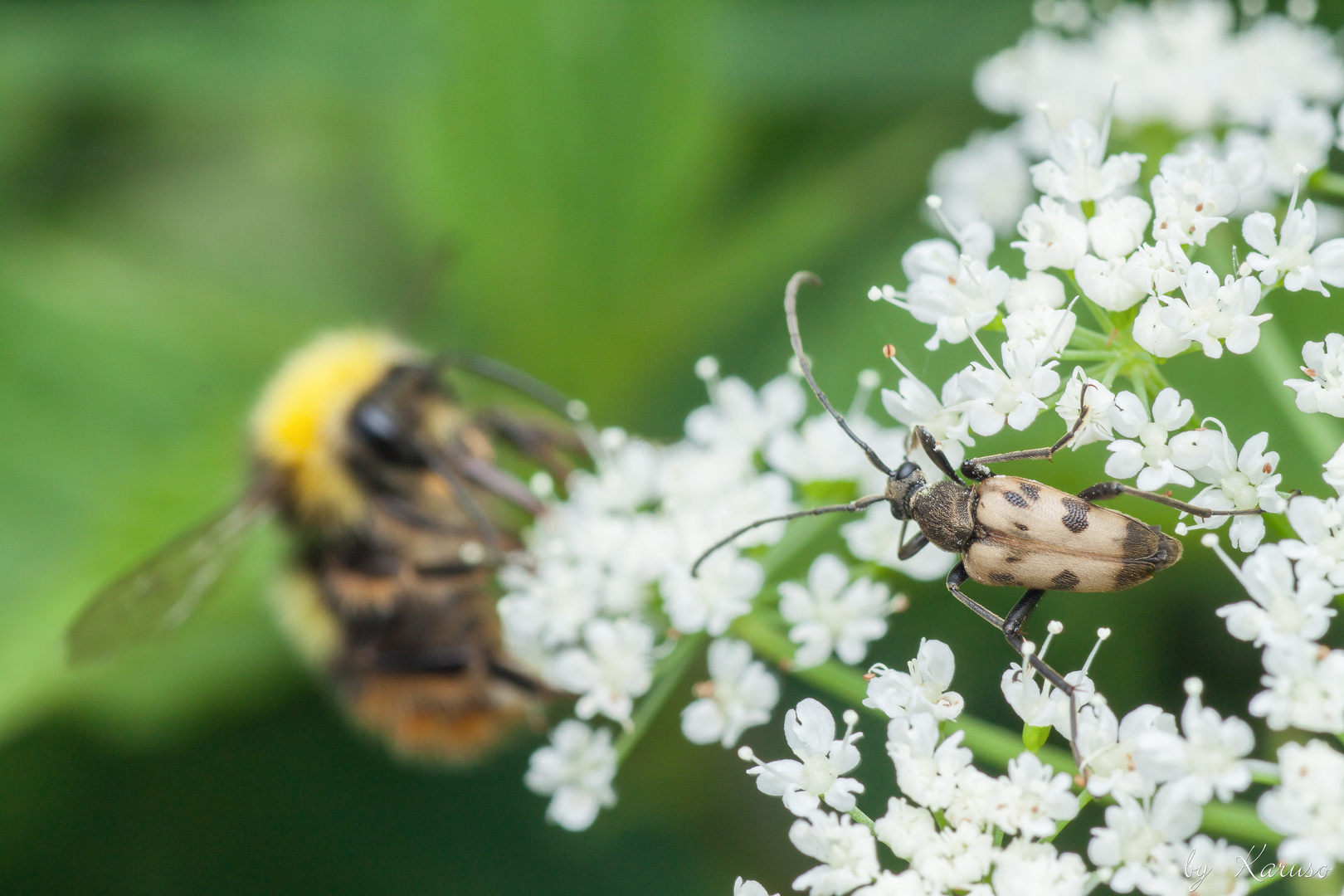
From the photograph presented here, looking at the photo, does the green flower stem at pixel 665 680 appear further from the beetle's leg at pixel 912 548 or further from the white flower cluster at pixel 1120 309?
the white flower cluster at pixel 1120 309

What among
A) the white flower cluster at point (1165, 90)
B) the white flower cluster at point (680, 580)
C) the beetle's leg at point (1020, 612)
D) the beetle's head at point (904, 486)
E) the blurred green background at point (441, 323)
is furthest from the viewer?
the blurred green background at point (441, 323)

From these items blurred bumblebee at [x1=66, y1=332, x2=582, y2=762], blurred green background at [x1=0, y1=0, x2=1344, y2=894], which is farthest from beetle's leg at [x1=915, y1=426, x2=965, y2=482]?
blurred bumblebee at [x1=66, y1=332, x2=582, y2=762]

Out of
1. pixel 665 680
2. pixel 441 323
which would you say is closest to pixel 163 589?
pixel 665 680

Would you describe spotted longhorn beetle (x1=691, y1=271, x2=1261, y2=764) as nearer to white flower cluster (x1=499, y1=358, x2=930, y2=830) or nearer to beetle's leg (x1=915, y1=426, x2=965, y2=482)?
beetle's leg (x1=915, y1=426, x2=965, y2=482)

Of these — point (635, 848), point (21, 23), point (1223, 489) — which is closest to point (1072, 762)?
point (1223, 489)

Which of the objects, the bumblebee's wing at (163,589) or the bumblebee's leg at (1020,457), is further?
the bumblebee's wing at (163,589)

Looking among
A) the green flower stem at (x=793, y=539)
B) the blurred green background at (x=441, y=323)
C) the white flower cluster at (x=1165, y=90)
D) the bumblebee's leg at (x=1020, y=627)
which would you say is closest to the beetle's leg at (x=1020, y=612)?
the bumblebee's leg at (x=1020, y=627)

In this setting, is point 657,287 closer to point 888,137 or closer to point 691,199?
point 691,199
